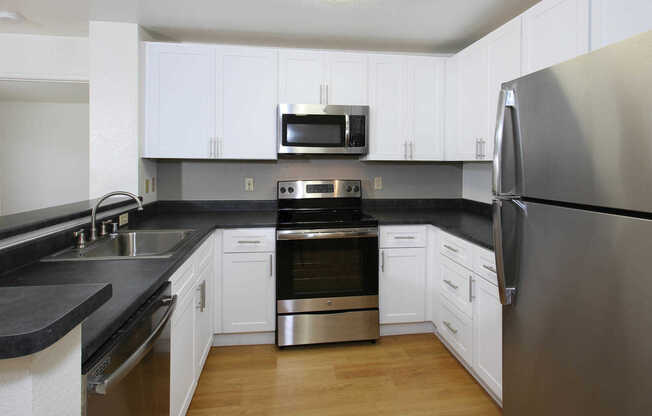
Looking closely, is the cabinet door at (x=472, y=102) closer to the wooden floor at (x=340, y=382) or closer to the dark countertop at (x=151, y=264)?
the dark countertop at (x=151, y=264)

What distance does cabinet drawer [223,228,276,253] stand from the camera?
2.64 meters

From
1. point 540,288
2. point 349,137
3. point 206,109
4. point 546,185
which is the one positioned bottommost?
point 540,288

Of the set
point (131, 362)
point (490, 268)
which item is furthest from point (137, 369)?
point (490, 268)

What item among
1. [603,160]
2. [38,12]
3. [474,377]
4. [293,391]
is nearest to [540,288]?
[603,160]

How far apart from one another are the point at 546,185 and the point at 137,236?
2.11 metres

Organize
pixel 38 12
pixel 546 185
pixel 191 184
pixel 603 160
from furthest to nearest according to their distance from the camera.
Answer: pixel 191 184, pixel 38 12, pixel 546 185, pixel 603 160

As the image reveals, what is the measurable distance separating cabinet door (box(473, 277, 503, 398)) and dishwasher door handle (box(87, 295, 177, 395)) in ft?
5.13

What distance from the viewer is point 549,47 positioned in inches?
74.6

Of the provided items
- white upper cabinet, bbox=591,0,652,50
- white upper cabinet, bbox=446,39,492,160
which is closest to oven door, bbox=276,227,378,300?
white upper cabinet, bbox=446,39,492,160

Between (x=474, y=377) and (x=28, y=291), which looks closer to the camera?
(x=28, y=291)

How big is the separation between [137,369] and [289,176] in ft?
7.52

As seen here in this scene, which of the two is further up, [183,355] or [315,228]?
[315,228]

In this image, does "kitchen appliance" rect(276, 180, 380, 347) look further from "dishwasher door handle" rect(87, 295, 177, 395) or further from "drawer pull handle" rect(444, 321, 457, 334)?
"dishwasher door handle" rect(87, 295, 177, 395)

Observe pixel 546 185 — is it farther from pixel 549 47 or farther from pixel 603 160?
pixel 549 47
